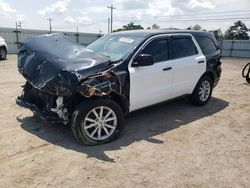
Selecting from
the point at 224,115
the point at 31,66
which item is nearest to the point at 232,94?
the point at 224,115

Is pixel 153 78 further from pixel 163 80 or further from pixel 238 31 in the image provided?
pixel 238 31

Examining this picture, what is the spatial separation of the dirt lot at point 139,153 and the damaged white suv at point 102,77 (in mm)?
413

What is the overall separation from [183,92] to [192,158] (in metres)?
2.30

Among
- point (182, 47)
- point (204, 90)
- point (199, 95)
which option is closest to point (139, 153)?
point (182, 47)

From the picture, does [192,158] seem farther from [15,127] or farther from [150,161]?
[15,127]

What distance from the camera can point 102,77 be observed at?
14.6ft

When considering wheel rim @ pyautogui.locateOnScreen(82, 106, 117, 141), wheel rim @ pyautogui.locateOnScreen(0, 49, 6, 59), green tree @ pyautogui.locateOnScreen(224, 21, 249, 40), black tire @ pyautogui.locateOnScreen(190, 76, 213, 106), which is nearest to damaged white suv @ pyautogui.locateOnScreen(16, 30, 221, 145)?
wheel rim @ pyautogui.locateOnScreen(82, 106, 117, 141)

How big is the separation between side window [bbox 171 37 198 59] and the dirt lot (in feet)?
4.32

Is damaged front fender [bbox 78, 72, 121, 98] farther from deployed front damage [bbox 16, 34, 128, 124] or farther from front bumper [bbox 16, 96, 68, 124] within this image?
front bumper [bbox 16, 96, 68, 124]

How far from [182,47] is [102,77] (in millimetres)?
2490

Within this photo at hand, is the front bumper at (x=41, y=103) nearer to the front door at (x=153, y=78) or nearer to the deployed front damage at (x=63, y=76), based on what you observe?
the deployed front damage at (x=63, y=76)

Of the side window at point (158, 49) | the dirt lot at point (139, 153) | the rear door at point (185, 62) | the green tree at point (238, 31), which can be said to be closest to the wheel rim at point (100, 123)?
the dirt lot at point (139, 153)

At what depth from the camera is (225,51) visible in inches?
1102

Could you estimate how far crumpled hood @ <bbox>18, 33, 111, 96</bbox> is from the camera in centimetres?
427
